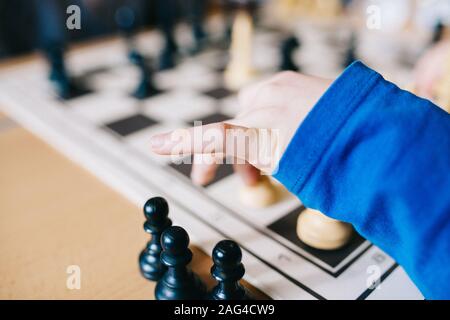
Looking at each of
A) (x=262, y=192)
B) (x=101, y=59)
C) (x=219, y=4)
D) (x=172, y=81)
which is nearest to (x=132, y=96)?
(x=172, y=81)

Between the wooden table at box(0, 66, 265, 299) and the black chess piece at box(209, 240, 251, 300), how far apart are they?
0.23 feet

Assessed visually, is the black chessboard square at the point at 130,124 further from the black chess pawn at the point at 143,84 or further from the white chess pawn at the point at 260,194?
the white chess pawn at the point at 260,194

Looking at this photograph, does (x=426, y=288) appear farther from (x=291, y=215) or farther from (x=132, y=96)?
(x=132, y=96)

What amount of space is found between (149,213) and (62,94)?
0.84 m

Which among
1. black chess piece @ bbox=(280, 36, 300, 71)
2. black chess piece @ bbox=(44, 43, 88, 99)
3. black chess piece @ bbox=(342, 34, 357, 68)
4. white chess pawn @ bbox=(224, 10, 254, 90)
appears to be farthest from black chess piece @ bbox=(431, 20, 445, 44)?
black chess piece @ bbox=(44, 43, 88, 99)

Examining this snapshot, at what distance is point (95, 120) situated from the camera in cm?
119

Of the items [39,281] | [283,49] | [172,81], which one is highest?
[283,49]

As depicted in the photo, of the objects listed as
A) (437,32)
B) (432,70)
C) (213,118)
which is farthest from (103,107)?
(437,32)

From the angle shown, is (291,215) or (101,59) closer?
(291,215)

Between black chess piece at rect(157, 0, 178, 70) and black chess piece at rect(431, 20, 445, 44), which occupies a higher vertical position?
black chess piece at rect(431, 20, 445, 44)

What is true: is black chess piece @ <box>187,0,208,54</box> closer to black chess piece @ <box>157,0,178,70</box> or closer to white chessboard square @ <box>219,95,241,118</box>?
black chess piece @ <box>157,0,178,70</box>

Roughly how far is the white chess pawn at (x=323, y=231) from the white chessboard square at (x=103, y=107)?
2.23ft

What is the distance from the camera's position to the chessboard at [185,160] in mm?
Answer: 688

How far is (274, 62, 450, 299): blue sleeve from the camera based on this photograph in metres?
0.47
